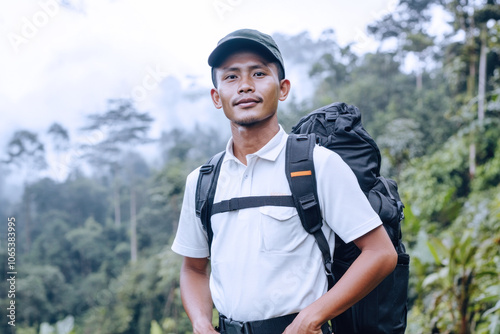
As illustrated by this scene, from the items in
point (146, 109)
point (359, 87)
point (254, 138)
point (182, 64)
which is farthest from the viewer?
point (182, 64)

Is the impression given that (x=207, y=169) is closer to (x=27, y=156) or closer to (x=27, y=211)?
(x=27, y=211)

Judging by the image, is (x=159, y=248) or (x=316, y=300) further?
(x=159, y=248)

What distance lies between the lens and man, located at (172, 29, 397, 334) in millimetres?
793

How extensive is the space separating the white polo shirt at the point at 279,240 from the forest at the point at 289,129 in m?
1.90

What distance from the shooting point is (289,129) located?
8.55 m

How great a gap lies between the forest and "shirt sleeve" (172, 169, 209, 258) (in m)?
1.91

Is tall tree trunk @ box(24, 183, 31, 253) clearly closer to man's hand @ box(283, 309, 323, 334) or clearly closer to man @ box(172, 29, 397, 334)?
man @ box(172, 29, 397, 334)

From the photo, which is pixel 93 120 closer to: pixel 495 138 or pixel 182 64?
pixel 182 64

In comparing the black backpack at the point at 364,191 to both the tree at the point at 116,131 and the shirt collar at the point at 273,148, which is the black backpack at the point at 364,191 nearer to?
the shirt collar at the point at 273,148

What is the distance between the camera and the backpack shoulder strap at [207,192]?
930 mm

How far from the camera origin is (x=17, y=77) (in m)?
24.4

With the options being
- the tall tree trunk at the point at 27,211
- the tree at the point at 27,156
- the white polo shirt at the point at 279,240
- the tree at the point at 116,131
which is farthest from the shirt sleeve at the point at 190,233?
the tree at the point at 116,131

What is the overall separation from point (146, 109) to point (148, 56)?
334 cm

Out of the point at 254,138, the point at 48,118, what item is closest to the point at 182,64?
the point at 48,118
